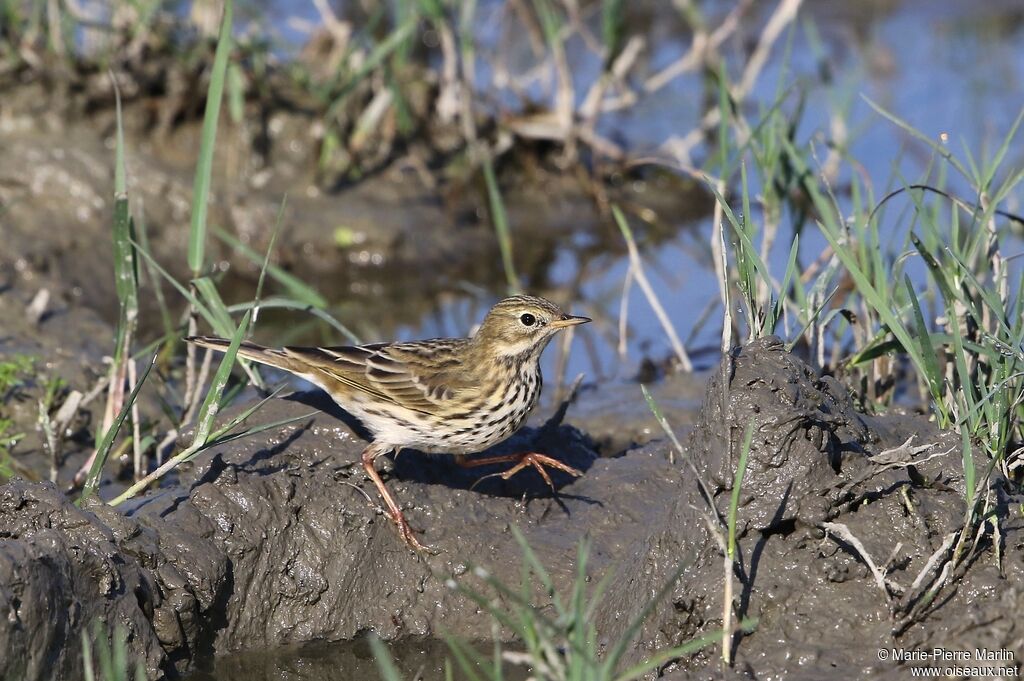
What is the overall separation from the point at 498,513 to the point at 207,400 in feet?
4.80

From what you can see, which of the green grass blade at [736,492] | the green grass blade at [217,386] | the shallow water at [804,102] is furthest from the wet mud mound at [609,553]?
the shallow water at [804,102]

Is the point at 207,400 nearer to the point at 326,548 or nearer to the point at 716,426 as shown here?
the point at 326,548

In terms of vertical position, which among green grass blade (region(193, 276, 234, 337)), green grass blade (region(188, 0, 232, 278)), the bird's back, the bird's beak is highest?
green grass blade (region(188, 0, 232, 278))

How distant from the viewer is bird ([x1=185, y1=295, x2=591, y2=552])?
6.04 m

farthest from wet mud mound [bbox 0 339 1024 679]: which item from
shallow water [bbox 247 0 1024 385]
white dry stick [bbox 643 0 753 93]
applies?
white dry stick [bbox 643 0 753 93]

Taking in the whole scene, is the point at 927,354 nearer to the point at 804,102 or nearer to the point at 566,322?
the point at 566,322

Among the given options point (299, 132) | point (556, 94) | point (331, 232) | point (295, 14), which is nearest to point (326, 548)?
→ point (331, 232)

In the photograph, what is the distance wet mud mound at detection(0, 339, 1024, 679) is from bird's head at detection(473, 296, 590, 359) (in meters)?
0.77

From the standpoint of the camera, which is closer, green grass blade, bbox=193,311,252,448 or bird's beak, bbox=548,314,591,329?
green grass blade, bbox=193,311,252,448

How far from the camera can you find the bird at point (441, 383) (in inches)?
238

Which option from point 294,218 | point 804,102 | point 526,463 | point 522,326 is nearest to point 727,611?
point 526,463

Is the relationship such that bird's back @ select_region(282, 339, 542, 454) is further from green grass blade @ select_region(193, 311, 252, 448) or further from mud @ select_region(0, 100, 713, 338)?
mud @ select_region(0, 100, 713, 338)

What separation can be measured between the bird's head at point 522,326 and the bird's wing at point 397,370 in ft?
0.64

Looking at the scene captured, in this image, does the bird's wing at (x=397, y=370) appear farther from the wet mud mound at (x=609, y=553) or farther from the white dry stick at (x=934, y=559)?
the white dry stick at (x=934, y=559)
